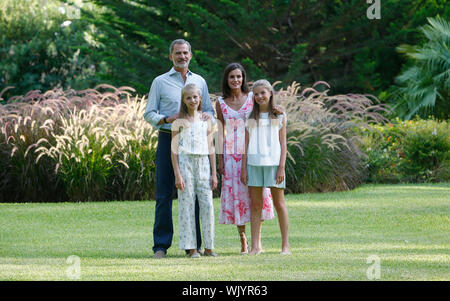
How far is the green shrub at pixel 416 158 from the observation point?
15.0 metres

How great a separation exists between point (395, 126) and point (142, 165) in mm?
6561

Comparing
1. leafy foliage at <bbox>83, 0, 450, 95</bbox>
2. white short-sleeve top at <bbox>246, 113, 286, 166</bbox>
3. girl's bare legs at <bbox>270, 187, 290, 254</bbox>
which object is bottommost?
girl's bare legs at <bbox>270, 187, 290, 254</bbox>

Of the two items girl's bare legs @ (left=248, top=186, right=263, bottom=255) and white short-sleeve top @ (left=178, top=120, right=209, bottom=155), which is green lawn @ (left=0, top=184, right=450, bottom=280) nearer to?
girl's bare legs @ (left=248, top=186, right=263, bottom=255)

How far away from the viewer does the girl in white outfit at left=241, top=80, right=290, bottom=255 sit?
684 centimetres

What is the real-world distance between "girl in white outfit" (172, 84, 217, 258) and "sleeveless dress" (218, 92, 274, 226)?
1.60ft

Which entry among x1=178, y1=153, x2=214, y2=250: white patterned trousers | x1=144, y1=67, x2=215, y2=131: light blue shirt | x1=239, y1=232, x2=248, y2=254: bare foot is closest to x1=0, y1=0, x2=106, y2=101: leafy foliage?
x1=144, y1=67, x2=215, y2=131: light blue shirt

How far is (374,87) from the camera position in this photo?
24547mm

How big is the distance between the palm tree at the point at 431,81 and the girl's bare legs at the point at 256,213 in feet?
41.1

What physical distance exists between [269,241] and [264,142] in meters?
1.63

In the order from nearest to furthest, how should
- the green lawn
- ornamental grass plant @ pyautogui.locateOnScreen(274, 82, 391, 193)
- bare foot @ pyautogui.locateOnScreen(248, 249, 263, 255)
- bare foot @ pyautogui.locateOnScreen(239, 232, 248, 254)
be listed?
1. the green lawn
2. bare foot @ pyautogui.locateOnScreen(248, 249, 263, 255)
3. bare foot @ pyautogui.locateOnScreen(239, 232, 248, 254)
4. ornamental grass plant @ pyautogui.locateOnScreen(274, 82, 391, 193)

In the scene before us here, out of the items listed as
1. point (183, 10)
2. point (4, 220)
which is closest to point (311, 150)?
point (4, 220)

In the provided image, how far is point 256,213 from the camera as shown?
7027 millimetres

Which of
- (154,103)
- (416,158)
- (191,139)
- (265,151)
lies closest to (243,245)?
(265,151)

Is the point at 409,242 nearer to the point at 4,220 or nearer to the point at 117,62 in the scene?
the point at 4,220
